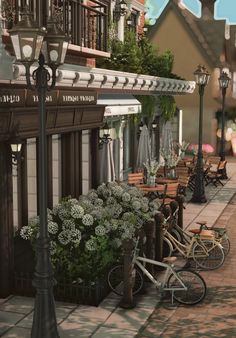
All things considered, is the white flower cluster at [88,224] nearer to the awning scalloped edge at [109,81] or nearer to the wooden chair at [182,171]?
the awning scalloped edge at [109,81]

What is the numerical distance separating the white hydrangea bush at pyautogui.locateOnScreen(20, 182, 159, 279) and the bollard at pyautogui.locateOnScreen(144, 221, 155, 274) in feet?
0.95

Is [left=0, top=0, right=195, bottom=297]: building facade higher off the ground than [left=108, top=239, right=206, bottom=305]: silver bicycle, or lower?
higher

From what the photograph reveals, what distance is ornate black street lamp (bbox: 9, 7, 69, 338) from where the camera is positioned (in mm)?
6535

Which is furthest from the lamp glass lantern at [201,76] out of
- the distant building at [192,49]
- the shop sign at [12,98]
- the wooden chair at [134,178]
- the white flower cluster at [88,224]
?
the distant building at [192,49]

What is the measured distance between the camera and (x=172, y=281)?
9859 mm

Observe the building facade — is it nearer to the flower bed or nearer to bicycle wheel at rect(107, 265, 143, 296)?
the flower bed

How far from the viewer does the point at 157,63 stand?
73.2ft

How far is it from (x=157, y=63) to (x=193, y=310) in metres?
14.7

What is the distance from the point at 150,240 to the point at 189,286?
1497mm

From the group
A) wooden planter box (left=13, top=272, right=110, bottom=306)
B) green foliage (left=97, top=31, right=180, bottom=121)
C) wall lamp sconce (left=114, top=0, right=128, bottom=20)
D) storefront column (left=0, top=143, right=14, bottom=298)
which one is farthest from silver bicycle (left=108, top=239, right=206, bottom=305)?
wall lamp sconce (left=114, top=0, right=128, bottom=20)

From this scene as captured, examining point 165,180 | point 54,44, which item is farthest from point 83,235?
point 165,180

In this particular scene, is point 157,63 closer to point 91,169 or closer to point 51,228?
point 91,169

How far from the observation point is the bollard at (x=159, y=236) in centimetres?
1118

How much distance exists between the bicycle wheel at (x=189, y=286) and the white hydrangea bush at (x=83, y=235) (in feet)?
3.94
